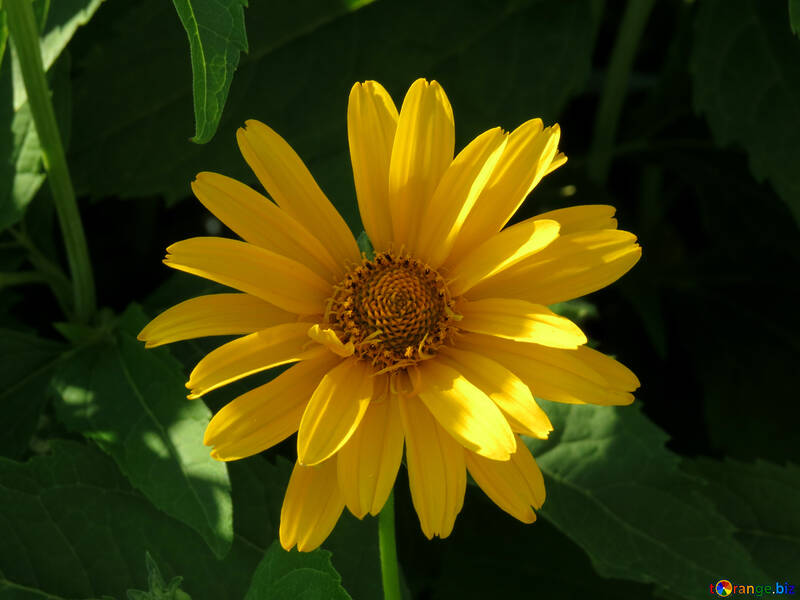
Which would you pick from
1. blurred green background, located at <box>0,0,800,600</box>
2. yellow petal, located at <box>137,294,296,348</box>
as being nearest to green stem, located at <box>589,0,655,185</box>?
blurred green background, located at <box>0,0,800,600</box>

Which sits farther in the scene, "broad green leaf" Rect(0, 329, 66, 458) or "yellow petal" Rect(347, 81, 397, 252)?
"broad green leaf" Rect(0, 329, 66, 458)

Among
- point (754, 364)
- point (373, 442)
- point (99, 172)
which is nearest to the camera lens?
point (373, 442)

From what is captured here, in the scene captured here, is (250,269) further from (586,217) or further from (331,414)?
(586,217)

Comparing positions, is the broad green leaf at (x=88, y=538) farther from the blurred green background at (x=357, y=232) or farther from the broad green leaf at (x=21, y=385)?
the broad green leaf at (x=21, y=385)

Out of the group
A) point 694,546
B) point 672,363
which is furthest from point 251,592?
point 672,363

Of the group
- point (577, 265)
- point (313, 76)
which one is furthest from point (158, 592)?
point (313, 76)

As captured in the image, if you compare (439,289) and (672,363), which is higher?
(672,363)

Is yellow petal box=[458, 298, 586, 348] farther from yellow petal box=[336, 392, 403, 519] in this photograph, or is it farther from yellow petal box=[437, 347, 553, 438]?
yellow petal box=[336, 392, 403, 519]

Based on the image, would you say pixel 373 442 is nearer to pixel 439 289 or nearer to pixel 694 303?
pixel 439 289
